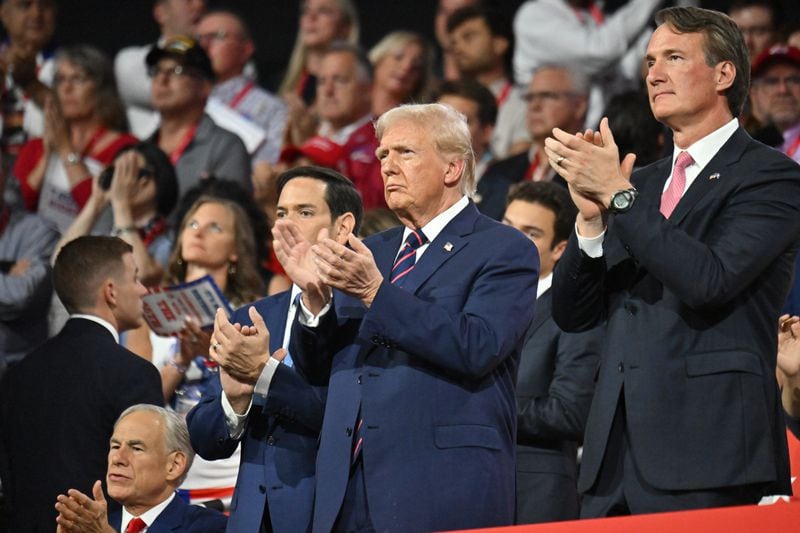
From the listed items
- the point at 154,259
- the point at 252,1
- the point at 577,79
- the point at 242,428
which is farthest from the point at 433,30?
the point at 242,428

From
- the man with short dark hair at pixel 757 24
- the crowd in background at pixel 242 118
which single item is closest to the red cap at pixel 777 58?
the crowd in background at pixel 242 118

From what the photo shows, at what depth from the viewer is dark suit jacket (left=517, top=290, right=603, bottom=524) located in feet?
14.8

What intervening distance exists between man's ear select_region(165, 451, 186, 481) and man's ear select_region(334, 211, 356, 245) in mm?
983

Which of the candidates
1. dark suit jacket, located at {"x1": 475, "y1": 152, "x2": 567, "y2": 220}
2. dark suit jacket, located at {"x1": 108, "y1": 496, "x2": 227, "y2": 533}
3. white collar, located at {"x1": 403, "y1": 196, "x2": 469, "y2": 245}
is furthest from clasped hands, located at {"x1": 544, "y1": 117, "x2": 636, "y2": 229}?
dark suit jacket, located at {"x1": 475, "y1": 152, "x2": 567, "y2": 220}

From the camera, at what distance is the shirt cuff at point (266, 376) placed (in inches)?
154

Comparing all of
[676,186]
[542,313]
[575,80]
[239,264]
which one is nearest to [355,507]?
[676,186]

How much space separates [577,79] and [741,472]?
170 inches

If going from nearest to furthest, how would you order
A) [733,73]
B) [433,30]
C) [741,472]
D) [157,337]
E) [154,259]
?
1. [741,472]
2. [733,73]
3. [157,337]
4. [154,259]
5. [433,30]

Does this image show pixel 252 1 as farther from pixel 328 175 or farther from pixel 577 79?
pixel 328 175

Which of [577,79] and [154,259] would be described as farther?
[577,79]

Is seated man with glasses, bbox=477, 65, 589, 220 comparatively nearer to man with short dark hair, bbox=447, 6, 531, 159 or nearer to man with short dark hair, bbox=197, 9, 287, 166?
man with short dark hair, bbox=447, 6, 531, 159

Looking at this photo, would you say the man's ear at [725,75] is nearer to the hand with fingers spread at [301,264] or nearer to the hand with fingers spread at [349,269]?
the hand with fingers spread at [349,269]

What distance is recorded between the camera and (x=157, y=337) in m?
6.00

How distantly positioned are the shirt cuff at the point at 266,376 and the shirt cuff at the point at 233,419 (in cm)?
8
